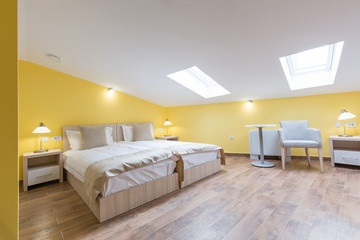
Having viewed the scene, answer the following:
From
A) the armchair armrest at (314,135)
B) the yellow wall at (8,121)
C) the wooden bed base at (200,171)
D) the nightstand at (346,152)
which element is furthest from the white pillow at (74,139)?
the nightstand at (346,152)

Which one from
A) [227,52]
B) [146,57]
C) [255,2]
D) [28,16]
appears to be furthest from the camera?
[146,57]

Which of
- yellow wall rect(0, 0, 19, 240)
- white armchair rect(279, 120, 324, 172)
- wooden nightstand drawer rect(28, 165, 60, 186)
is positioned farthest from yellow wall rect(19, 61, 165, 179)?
white armchair rect(279, 120, 324, 172)

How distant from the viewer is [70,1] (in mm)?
1578

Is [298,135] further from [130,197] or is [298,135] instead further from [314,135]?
[130,197]

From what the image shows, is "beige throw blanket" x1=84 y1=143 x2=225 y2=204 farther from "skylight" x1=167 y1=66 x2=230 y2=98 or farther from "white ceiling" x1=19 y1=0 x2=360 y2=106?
"skylight" x1=167 y1=66 x2=230 y2=98

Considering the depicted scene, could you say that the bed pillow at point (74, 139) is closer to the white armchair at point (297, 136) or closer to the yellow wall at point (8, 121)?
the yellow wall at point (8, 121)

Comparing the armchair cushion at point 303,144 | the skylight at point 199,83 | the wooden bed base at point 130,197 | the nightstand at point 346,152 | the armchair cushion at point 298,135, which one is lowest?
the wooden bed base at point 130,197

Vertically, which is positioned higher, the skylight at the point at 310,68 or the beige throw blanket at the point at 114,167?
the skylight at the point at 310,68

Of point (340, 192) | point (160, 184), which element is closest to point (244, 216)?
point (160, 184)

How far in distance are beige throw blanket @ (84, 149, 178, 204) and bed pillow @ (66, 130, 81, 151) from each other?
4.58ft

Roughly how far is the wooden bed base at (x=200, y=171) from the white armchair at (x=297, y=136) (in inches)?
50.6

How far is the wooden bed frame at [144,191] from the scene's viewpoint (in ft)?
5.44

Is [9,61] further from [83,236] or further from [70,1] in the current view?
[83,236]

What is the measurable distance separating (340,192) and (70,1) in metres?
3.82
